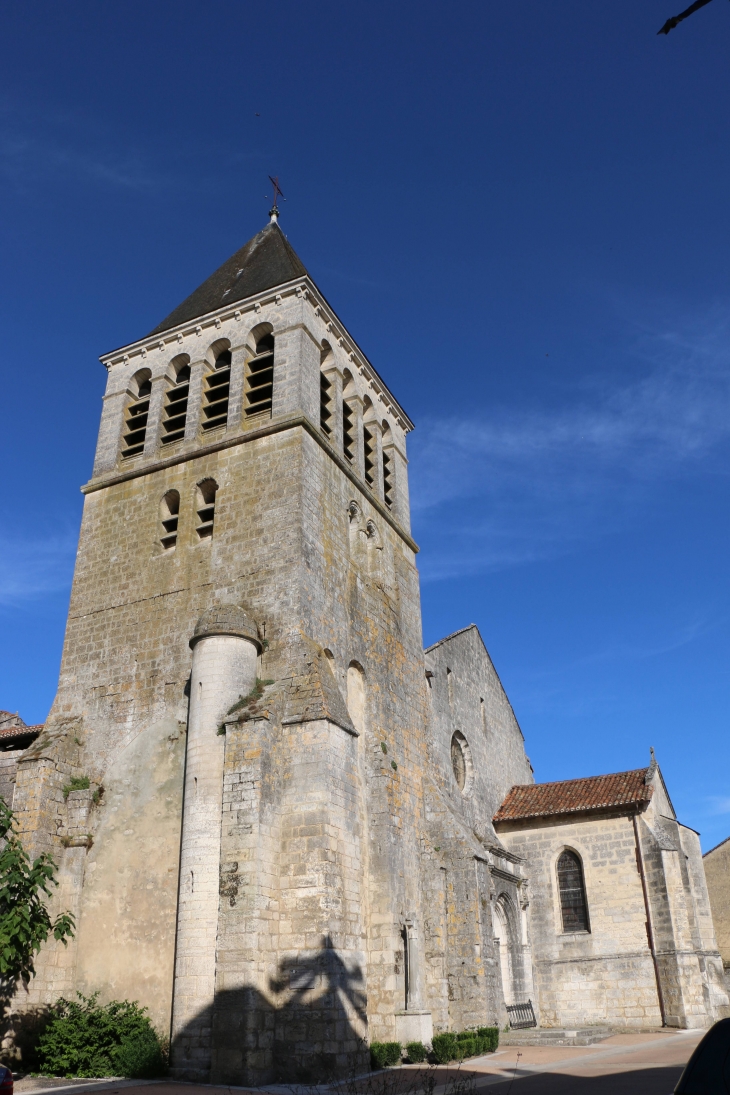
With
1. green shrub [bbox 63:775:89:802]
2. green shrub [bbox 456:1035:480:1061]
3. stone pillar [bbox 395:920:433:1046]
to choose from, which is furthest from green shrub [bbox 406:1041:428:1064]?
green shrub [bbox 63:775:89:802]

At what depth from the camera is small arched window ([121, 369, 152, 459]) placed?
19516mm

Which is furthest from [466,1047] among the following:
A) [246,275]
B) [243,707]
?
[246,275]

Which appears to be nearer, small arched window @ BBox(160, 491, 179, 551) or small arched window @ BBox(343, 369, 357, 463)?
small arched window @ BBox(160, 491, 179, 551)

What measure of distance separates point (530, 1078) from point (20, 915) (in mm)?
7648

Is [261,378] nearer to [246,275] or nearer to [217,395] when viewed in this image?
[217,395]

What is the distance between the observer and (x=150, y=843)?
14094 mm

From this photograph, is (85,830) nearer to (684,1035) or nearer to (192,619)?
(192,619)

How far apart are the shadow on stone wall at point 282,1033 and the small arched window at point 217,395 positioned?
10898mm

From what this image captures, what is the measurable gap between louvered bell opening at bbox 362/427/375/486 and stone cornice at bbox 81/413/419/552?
0.78 meters

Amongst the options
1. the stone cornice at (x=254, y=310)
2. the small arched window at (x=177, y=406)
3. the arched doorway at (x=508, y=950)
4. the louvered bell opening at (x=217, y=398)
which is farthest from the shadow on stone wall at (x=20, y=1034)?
the stone cornice at (x=254, y=310)

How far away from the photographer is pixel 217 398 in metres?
19.2

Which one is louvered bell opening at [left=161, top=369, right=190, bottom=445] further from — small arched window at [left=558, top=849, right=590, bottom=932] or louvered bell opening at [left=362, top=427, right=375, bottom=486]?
small arched window at [left=558, top=849, right=590, bottom=932]

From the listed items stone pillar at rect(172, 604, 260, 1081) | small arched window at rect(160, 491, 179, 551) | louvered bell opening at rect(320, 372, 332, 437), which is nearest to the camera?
stone pillar at rect(172, 604, 260, 1081)

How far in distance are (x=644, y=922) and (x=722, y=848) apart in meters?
13.3
